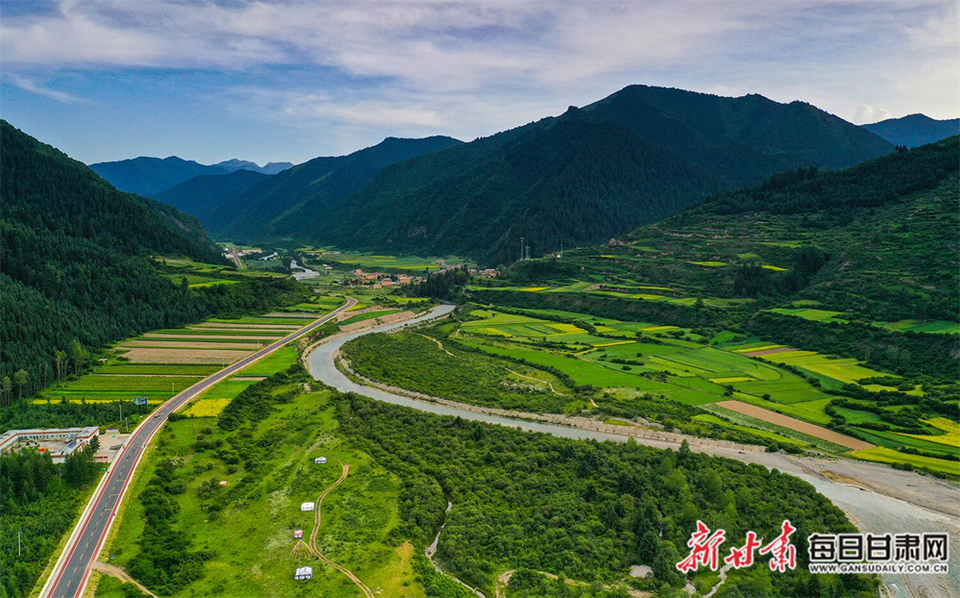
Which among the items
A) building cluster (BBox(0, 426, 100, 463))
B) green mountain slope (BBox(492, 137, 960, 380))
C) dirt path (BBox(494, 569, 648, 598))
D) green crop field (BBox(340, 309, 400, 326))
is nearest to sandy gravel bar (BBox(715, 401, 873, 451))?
green mountain slope (BBox(492, 137, 960, 380))

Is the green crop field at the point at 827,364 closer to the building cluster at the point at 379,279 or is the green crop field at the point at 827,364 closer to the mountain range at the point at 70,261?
the mountain range at the point at 70,261

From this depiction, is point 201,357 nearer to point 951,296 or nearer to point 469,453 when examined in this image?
point 469,453

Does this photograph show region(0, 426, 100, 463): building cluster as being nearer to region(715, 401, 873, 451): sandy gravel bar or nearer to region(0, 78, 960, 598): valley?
region(0, 78, 960, 598): valley

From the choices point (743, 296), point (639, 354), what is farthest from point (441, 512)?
point (743, 296)

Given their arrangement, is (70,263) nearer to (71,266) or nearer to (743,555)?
(71,266)

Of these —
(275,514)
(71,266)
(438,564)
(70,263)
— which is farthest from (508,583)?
(70,263)

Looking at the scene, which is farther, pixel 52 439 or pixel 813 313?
pixel 813 313
